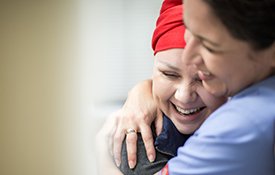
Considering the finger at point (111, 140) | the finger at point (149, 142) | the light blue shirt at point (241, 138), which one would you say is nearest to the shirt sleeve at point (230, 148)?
the light blue shirt at point (241, 138)

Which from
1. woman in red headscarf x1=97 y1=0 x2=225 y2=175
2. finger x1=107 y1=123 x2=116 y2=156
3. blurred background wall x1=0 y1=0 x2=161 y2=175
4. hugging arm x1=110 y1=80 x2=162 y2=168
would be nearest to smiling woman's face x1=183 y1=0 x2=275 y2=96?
woman in red headscarf x1=97 y1=0 x2=225 y2=175

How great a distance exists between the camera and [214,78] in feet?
2.77

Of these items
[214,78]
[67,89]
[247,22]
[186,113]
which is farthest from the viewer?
[67,89]

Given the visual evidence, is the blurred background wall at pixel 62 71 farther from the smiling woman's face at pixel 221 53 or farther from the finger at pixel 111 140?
the smiling woman's face at pixel 221 53

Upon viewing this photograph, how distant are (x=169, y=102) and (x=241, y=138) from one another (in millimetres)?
444

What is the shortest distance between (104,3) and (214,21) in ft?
4.25

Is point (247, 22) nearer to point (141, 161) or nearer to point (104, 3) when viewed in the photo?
point (141, 161)

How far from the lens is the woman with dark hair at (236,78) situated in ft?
2.36

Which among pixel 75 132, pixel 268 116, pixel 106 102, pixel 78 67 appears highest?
pixel 268 116

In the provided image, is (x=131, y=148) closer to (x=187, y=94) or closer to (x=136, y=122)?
(x=136, y=122)

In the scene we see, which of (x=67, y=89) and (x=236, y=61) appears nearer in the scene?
(x=236, y=61)

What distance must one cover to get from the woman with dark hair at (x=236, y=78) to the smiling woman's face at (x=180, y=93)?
24 cm

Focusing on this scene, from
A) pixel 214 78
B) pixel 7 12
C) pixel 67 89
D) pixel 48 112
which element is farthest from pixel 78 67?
pixel 214 78

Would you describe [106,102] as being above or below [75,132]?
above
